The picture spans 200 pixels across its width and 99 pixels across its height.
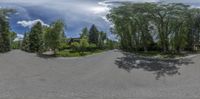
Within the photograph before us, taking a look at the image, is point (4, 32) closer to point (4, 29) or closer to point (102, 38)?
point (4, 29)

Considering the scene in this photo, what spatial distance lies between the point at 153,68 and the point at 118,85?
857 cm

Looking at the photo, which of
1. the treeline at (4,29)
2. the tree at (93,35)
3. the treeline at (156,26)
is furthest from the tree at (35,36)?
the tree at (93,35)

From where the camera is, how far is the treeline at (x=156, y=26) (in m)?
45.4

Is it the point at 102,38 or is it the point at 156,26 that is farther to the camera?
the point at 102,38

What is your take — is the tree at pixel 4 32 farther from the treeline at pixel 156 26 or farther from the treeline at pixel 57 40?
the treeline at pixel 156 26

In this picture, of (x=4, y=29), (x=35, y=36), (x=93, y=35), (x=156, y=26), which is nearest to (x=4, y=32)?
(x=4, y=29)

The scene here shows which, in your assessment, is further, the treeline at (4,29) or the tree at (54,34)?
the treeline at (4,29)

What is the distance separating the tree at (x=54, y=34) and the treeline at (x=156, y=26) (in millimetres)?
9866

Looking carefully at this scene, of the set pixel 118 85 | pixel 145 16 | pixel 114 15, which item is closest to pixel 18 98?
pixel 118 85

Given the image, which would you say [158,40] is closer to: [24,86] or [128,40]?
[128,40]

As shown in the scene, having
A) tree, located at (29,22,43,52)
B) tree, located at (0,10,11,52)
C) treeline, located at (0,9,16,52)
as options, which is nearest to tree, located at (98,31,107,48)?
tree, located at (29,22,43,52)

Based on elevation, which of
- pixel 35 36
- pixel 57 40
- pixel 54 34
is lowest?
pixel 35 36

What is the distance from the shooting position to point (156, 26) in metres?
48.2

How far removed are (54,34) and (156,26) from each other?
611 inches
